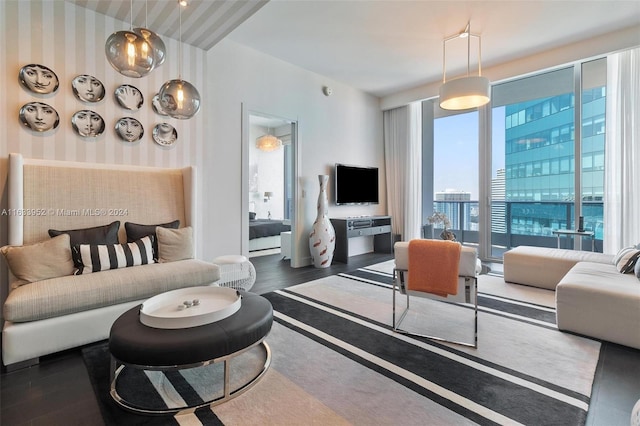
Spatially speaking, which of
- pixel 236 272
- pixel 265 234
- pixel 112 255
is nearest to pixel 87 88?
→ pixel 112 255

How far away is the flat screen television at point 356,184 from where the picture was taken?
5.51 metres

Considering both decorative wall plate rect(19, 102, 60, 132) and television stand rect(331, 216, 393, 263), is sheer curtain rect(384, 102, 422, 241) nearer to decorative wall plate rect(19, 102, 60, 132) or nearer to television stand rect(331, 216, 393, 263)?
television stand rect(331, 216, 393, 263)

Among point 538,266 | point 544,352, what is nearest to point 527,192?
point 538,266

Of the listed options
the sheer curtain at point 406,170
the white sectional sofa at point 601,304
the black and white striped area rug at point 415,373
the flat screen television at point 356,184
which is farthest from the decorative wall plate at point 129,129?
the sheer curtain at point 406,170

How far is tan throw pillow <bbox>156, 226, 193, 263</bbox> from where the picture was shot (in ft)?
9.95

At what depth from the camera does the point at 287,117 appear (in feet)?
15.5

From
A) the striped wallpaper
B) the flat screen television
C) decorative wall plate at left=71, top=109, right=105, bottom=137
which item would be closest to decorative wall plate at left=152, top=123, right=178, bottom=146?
the striped wallpaper

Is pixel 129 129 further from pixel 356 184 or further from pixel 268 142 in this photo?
pixel 356 184

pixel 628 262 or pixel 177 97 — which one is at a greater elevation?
pixel 177 97

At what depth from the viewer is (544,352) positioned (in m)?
2.11

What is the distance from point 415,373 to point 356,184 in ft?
13.9

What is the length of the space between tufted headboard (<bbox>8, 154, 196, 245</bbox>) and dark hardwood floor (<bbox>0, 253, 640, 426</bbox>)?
1197 mm

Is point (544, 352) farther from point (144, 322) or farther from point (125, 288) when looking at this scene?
point (125, 288)

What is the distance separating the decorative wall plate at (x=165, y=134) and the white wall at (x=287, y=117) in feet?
1.32
